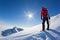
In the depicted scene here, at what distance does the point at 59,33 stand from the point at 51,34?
29.9 inches

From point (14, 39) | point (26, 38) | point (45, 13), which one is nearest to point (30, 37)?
point (26, 38)

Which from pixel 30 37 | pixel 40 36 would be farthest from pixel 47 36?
pixel 30 37

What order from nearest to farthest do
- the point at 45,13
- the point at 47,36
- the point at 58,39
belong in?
the point at 58,39, the point at 47,36, the point at 45,13

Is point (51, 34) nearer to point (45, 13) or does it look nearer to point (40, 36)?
point (40, 36)

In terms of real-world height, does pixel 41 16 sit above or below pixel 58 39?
above

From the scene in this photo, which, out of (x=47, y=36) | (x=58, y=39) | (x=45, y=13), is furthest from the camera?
(x=45, y=13)

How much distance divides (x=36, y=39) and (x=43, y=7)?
401cm

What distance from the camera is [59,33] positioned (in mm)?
12617

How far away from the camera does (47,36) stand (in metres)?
12.3

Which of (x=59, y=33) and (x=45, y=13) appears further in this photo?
(x=45, y=13)

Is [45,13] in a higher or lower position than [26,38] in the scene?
higher

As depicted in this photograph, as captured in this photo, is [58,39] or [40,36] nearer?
[58,39]

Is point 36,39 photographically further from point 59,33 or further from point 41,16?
point 41,16

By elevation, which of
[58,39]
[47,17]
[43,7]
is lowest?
[58,39]
